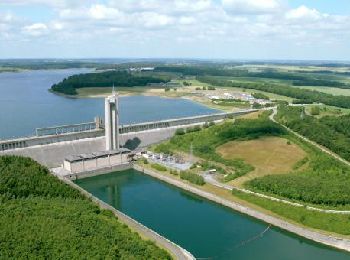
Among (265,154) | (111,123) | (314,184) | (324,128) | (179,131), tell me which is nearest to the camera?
(314,184)

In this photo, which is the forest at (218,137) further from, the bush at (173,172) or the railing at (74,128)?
the railing at (74,128)

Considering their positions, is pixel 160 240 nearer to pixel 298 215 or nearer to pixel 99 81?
pixel 298 215

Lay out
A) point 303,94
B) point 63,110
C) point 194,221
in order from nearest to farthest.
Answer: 1. point 194,221
2. point 63,110
3. point 303,94

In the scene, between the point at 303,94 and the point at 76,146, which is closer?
the point at 76,146

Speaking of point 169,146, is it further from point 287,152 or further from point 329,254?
point 329,254

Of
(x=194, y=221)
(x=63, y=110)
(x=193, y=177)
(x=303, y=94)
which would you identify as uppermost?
(x=303, y=94)

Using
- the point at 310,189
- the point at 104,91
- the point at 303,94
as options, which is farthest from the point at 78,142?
the point at 303,94

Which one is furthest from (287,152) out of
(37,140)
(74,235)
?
(74,235)

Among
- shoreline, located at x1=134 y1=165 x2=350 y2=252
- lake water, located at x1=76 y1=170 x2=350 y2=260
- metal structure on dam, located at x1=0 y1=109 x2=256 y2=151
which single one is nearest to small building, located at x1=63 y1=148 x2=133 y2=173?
lake water, located at x1=76 y1=170 x2=350 y2=260
